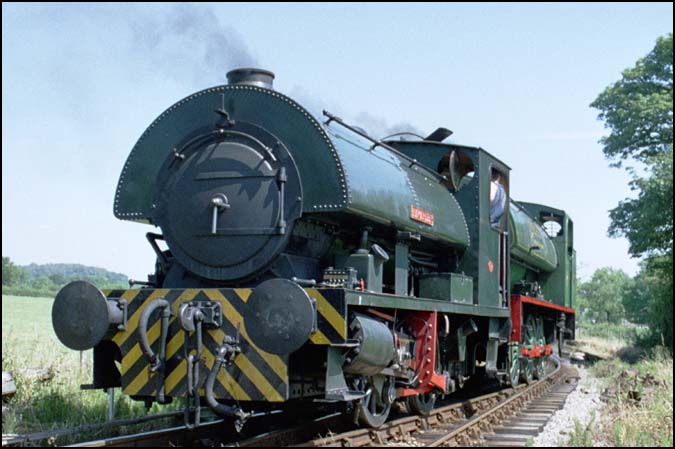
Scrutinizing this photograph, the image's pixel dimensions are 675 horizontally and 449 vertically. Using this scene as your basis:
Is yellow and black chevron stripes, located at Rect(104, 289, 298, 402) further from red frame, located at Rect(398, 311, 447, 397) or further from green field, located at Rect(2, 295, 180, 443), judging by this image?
red frame, located at Rect(398, 311, 447, 397)

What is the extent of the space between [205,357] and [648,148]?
20.7 metres

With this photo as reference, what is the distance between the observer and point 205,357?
6391 mm

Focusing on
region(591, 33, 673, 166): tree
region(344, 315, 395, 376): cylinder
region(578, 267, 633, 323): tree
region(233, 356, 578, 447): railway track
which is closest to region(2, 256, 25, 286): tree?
region(591, 33, 673, 166): tree

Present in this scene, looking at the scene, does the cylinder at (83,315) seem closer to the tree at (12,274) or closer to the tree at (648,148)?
the tree at (648,148)

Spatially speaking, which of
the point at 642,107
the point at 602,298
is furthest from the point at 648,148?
the point at 602,298

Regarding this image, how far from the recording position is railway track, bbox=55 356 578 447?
6.71 meters

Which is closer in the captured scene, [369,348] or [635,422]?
[369,348]

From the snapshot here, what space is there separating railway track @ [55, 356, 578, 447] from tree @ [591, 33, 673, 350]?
11308 mm

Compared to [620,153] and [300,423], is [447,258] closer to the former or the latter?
[300,423]

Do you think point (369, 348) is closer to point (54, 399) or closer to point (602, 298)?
point (54, 399)

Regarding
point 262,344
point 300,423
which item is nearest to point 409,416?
point 300,423

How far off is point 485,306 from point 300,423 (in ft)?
10.3

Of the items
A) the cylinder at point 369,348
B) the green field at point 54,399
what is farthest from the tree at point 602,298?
the cylinder at point 369,348

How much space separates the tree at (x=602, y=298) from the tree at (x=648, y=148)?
161 feet
